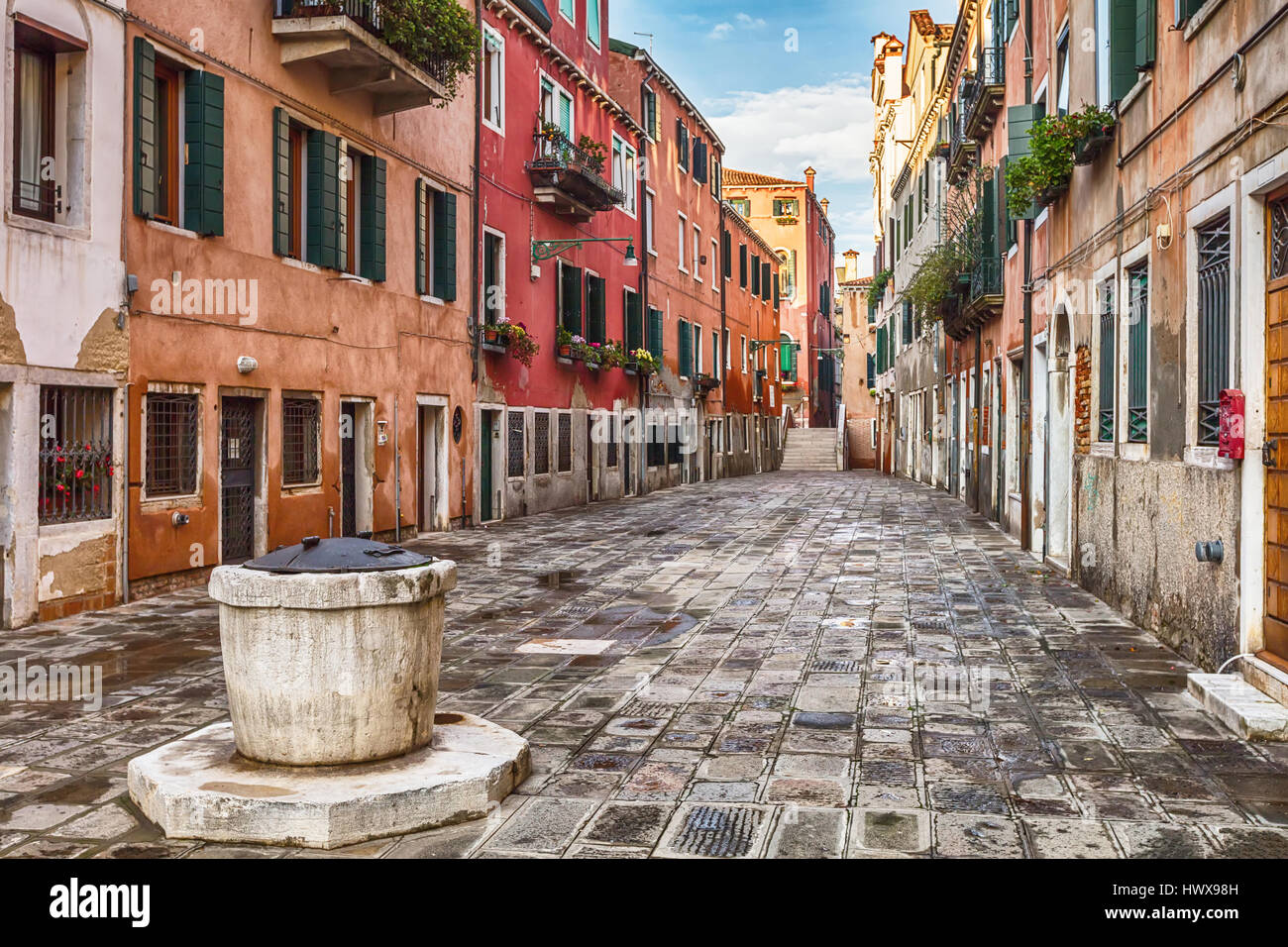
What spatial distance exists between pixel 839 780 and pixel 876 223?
1710 inches

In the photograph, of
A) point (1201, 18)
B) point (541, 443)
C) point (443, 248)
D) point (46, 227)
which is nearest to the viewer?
point (1201, 18)

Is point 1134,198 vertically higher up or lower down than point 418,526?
higher up

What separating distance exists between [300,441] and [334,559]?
9.02 metres

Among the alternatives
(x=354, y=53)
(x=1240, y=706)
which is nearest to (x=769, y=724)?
(x=1240, y=706)

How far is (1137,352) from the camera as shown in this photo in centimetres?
958

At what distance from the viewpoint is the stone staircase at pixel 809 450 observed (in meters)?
46.6

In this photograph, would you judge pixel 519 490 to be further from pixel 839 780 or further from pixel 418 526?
pixel 839 780

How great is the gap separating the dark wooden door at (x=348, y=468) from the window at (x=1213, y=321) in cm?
969

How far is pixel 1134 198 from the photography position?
942cm

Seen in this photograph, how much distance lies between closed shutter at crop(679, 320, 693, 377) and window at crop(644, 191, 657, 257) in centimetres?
334

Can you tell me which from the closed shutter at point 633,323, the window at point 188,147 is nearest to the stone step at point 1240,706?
the window at point 188,147

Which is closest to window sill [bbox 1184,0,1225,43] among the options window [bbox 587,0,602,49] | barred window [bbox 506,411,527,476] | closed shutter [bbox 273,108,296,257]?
closed shutter [bbox 273,108,296,257]

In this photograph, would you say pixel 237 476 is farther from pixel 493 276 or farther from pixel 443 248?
pixel 493 276
